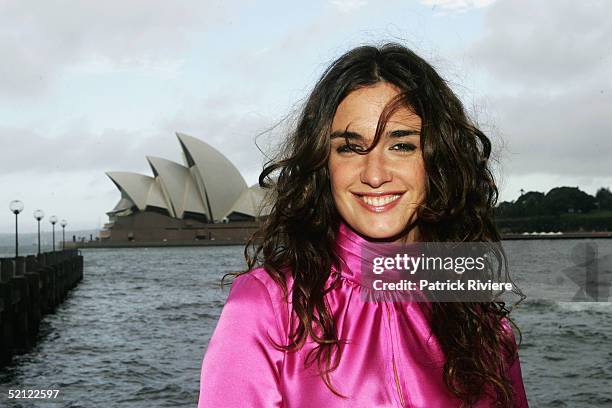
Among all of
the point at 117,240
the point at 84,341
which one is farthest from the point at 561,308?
the point at 117,240

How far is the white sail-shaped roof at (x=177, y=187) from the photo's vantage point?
1876 inches

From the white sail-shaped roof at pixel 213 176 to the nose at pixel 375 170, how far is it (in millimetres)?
44594

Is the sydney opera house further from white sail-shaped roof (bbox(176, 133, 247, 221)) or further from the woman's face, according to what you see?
the woman's face

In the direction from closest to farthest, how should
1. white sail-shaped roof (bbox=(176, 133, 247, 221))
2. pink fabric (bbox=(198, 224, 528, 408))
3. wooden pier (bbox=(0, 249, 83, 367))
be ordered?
pink fabric (bbox=(198, 224, 528, 408)) < wooden pier (bbox=(0, 249, 83, 367)) < white sail-shaped roof (bbox=(176, 133, 247, 221))

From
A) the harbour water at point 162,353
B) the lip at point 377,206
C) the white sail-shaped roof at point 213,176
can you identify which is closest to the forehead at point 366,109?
the lip at point 377,206

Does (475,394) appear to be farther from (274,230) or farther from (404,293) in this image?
(274,230)

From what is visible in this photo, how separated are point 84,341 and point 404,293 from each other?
9.67 meters

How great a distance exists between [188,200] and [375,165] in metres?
50.6

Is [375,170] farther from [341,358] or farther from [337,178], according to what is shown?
[341,358]

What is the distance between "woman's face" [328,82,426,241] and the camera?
1.35 metres

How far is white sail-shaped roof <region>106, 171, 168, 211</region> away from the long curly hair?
50817 millimetres

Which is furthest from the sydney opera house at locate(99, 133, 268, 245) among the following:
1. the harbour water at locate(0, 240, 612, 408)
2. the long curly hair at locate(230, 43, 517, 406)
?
the long curly hair at locate(230, 43, 517, 406)

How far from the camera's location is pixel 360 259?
1.40 m

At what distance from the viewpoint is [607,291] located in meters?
19.2
